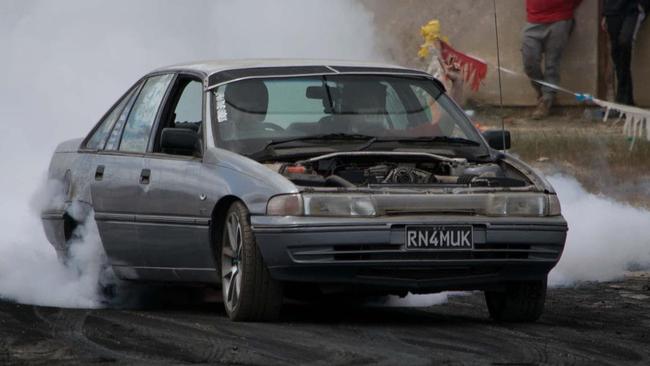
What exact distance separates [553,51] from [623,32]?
2.88ft

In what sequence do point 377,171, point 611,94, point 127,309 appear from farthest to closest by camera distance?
1. point 611,94
2. point 127,309
3. point 377,171

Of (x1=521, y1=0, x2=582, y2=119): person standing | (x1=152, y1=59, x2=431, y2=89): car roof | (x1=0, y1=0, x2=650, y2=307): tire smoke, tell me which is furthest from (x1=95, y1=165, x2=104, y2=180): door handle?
(x1=521, y1=0, x2=582, y2=119): person standing

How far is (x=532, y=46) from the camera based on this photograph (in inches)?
845

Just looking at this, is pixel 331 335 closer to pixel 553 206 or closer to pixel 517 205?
pixel 517 205

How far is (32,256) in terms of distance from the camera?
39.2 ft

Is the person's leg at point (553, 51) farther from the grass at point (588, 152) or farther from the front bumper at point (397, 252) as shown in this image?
the front bumper at point (397, 252)

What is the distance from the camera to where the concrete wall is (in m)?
21.3

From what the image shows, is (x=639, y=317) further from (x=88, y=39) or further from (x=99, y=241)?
(x=88, y=39)

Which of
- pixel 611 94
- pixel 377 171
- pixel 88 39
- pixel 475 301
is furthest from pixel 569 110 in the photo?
pixel 377 171

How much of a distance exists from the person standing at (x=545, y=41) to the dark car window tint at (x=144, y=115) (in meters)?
10.5

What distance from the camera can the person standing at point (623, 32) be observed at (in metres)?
20.7

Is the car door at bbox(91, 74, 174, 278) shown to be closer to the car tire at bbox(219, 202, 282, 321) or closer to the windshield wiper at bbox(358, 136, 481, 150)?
the car tire at bbox(219, 202, 282, 321)

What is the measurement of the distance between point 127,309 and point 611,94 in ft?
37.2

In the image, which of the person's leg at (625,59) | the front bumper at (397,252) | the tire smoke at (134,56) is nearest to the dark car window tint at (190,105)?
the front bumper at (397,252)
